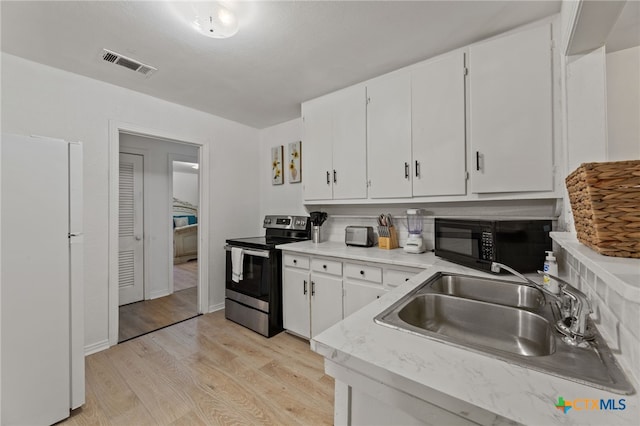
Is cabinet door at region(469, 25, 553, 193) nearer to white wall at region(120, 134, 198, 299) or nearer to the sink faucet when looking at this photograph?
the sink faucet

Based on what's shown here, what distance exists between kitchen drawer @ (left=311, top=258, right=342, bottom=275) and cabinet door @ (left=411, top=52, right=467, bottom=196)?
0.89 m

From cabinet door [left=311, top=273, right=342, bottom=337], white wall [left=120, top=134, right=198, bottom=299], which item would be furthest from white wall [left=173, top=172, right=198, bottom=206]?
cabinet door [left=311, top=273, right=342, bottom=337]

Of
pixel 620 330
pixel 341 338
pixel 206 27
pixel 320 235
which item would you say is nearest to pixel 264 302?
pixel 320 235

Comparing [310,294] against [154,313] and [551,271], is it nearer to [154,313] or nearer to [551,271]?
[551,271]

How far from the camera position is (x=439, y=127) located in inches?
79.9

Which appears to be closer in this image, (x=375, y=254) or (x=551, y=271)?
(x=551, y=271)

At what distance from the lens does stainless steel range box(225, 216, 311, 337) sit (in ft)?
8.71

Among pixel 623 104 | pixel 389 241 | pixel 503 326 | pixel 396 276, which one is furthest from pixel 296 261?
pixel 623 104

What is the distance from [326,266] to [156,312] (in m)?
2.39

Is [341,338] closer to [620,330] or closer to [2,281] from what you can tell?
[620,330]

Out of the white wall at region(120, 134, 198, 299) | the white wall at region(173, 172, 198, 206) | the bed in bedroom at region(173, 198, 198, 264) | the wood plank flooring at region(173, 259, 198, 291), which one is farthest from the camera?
the white wall at region(173, 172, 198, 206)

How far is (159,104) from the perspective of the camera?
2803 mm

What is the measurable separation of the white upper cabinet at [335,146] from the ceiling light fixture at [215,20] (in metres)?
1.24

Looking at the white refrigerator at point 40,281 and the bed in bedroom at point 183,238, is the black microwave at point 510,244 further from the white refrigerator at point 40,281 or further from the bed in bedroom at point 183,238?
the bed in bedroom at point 183,238
